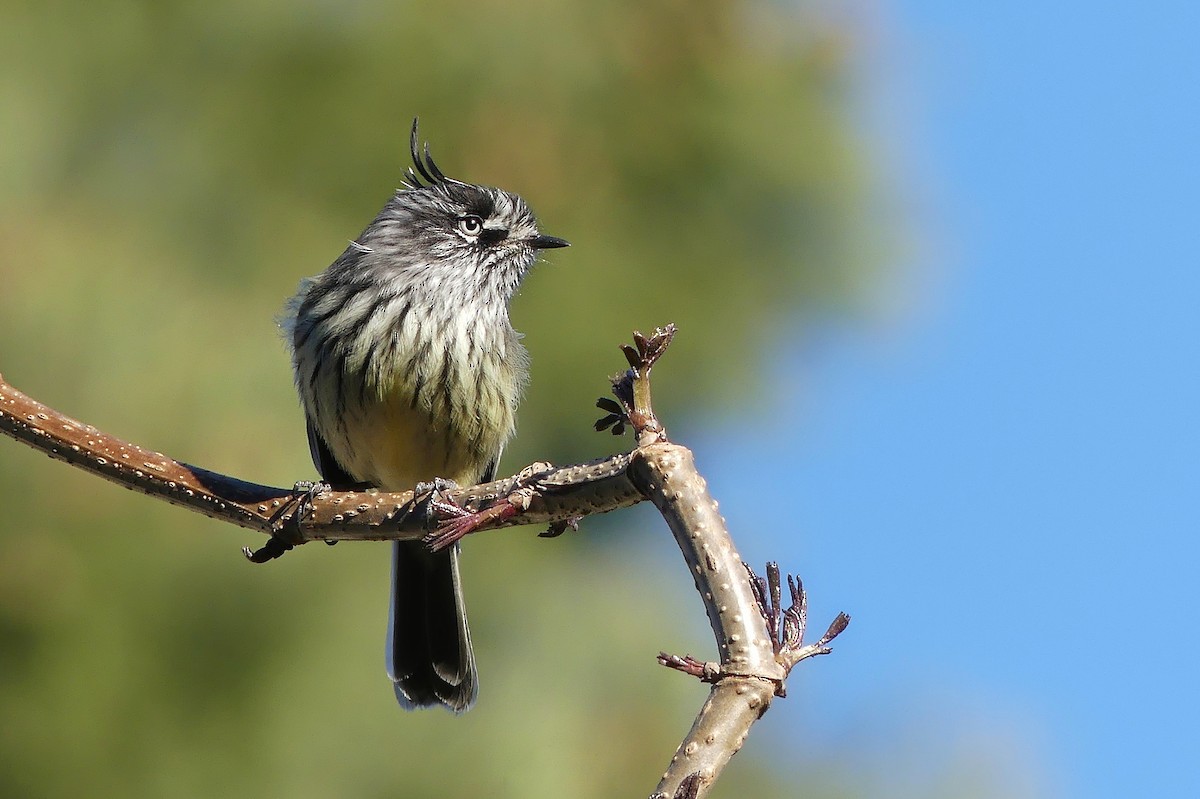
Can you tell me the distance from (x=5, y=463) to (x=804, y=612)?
6.16 meters

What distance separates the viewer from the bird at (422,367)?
452 centimetres

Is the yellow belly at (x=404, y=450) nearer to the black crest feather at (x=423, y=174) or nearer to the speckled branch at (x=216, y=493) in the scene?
the speckled branch at (x=216, y=493)

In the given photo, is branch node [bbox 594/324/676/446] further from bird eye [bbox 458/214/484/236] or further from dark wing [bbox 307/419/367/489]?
bird eye [bbox 458/214/484/236]

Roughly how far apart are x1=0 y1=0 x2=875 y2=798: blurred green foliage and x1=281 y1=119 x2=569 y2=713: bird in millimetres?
1751

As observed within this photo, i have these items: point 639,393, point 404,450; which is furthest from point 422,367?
point 639,393

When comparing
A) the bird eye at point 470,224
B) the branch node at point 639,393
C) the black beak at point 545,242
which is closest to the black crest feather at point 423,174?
the bird eye at point 470,224

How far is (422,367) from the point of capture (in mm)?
4508

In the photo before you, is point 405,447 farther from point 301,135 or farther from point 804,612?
point 301,135

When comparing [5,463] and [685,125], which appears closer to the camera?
[5,463]

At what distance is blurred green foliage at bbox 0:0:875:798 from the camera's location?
7.06m

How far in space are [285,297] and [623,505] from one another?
241 inches

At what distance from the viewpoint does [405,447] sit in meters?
4.58

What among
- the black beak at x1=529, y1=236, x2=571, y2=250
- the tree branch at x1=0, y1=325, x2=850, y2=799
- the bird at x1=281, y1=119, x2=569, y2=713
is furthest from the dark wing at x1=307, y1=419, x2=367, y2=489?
the tree branch at x1=0, y1=325, x2=850, y2=799

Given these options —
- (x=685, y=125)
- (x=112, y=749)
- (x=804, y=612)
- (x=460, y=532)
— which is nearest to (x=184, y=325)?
(x=112, y=749)
